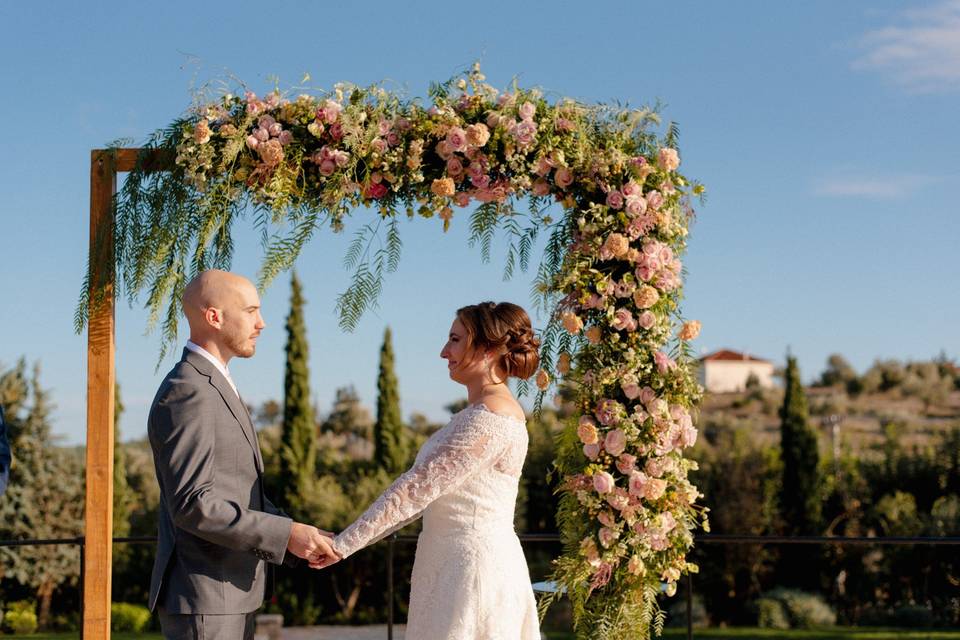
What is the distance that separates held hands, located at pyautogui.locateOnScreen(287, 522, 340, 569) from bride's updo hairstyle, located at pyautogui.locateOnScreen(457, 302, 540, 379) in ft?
2.40

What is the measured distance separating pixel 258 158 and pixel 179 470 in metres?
1.50

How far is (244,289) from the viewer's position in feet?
10.0

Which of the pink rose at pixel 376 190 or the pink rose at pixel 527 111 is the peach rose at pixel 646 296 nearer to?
the pink rose at pixel 527 111

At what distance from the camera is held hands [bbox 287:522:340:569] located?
2.99 m

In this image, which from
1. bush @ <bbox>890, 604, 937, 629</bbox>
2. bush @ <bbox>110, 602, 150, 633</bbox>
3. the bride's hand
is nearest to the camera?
the bride's hand

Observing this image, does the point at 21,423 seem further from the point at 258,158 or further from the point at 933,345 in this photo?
the point at 933,345

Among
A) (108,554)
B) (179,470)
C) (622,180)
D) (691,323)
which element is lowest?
(108,554)

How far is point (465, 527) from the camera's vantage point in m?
3.06

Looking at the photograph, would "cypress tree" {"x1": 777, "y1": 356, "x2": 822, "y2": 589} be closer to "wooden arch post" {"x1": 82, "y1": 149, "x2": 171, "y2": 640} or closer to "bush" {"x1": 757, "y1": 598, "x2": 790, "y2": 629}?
"bush" {"x1": 757, "y1": 598, "x2": 790, "y2": 629}

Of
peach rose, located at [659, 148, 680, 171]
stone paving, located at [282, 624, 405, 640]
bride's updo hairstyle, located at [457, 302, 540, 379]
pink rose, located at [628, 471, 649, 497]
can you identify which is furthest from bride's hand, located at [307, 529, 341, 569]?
stone paving, located at [282, 624, 405, 640]

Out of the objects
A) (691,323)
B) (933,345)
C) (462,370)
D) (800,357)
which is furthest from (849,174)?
(933,345)

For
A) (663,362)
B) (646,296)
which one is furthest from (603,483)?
(646,296)

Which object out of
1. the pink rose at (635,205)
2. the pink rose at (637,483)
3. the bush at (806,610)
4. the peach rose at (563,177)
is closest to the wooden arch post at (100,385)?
the peach rose at (563,177)

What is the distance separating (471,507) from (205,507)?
0.80 meters
